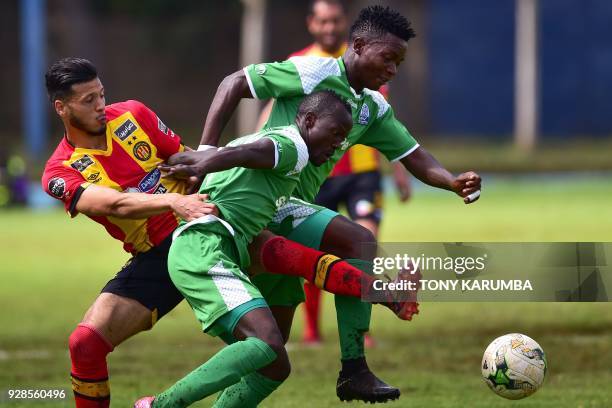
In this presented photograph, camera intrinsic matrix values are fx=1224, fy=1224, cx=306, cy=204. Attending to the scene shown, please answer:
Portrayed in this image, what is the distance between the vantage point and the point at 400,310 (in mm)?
6148

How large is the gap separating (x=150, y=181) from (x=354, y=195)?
3783mm

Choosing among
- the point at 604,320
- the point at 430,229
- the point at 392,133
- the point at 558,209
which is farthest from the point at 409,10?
the point at 392,133

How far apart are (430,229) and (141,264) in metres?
12.9

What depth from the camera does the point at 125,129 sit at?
6.64 meters

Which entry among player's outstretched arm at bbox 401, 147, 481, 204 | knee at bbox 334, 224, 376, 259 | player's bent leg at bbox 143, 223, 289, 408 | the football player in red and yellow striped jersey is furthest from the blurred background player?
player's bent leg at bbox 143, 223, 289, 408

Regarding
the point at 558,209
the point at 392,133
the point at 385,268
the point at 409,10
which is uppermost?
the point at 409,10

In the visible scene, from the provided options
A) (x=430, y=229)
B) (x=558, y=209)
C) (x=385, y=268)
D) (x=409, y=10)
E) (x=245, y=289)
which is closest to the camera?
(x=245, y=289)

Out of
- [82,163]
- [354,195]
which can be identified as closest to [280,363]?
[82,163]

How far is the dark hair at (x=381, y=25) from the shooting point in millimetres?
6668

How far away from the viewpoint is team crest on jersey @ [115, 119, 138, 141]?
661 centimetres

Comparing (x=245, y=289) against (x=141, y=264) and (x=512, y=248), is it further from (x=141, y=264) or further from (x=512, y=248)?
(x=512, y=248)

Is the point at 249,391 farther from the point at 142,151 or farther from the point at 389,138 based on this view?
the point at 389,138

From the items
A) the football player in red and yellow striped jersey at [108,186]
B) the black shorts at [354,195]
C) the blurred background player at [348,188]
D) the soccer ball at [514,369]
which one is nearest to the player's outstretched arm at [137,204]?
the football player in red and yellow striped jersey at [108,186]

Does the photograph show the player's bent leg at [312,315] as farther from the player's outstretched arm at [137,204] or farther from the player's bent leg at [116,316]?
the player's outstretched arm at [137,204]
